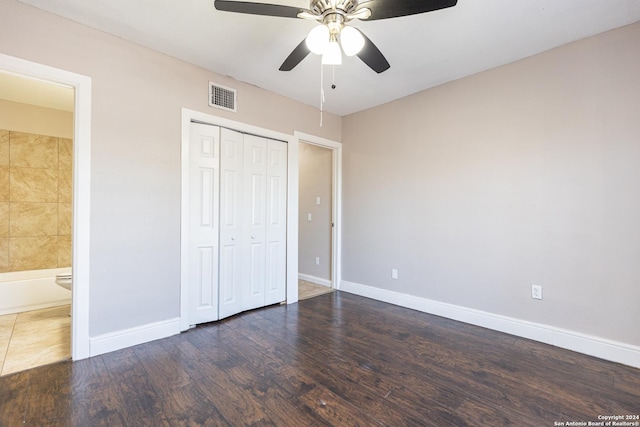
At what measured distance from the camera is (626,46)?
226cm

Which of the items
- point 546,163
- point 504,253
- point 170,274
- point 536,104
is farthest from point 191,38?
point 504,253

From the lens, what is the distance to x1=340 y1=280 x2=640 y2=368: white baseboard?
7.45 ft

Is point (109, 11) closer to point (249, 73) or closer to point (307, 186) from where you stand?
point (249, 73)

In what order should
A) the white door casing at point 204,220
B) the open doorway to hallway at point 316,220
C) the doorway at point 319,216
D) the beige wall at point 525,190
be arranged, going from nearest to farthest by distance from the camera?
the beige wall at point 525,190 < the white door casing at point 204,220 < the doorway at point 319,216 < the open doorway to hallway at point 316,220

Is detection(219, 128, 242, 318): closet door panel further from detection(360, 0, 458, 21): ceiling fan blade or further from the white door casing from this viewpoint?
detection(360, 0, 458, 21): ceiling fan blade

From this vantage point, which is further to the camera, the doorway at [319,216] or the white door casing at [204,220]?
the doorway at [319,216]

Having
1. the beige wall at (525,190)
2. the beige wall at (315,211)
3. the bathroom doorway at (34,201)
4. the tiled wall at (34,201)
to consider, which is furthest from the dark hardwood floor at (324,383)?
the tiled wall at (34,201)

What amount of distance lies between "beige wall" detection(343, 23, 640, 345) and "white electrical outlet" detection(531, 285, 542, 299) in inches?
1.6

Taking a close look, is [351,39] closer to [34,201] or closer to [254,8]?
[254,8]

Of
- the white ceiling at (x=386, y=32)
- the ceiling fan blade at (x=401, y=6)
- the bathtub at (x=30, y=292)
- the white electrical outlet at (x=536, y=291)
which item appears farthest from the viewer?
the bathtub at (x=30, y=292)

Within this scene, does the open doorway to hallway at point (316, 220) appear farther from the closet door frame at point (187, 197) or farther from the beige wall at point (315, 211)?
the closet door frame at point (187, 197)

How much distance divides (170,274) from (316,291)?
2133 mm

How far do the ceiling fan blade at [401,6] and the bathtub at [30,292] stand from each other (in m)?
4.52

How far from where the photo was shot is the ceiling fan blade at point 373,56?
185 centimetres
